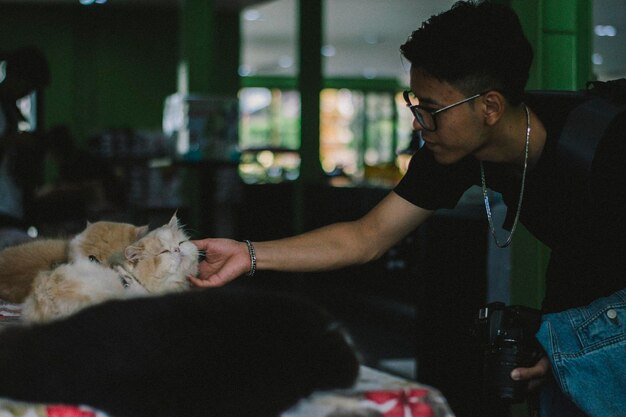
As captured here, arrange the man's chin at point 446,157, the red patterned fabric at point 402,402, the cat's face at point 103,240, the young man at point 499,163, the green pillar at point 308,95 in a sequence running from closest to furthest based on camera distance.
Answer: the red patterned fabric at point 402,402 → the cat's face at point 103,240 → the young man at point 499,163 → the man's chin at point 446,157 → the green pillar at point 308,95

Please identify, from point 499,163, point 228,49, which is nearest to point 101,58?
point 228,49

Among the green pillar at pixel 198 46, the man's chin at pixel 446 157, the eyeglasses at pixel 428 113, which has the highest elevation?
the green pillar at pixel 198 46

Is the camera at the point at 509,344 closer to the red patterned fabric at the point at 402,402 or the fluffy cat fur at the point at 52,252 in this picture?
the red patterned fabric at the point at 402,402

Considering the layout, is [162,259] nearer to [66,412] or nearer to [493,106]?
[66,412]

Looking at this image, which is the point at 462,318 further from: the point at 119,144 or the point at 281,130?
the point at 281,130

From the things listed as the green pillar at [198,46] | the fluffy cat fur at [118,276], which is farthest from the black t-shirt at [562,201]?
the green pillar at [198,46]

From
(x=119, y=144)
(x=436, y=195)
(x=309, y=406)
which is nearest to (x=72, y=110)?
(x=119, y=144)

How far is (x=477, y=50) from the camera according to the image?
159cm

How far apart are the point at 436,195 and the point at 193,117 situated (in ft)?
16.9

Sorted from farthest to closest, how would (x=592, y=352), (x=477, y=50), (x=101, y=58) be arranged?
(x=101, y=58)
(x=477, y=50)
(x=592, y=352)

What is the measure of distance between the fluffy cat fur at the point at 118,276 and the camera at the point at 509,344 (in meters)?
0.57

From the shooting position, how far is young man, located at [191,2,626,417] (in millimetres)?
1564

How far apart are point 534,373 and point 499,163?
18.0 inches

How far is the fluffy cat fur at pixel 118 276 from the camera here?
119 cm
